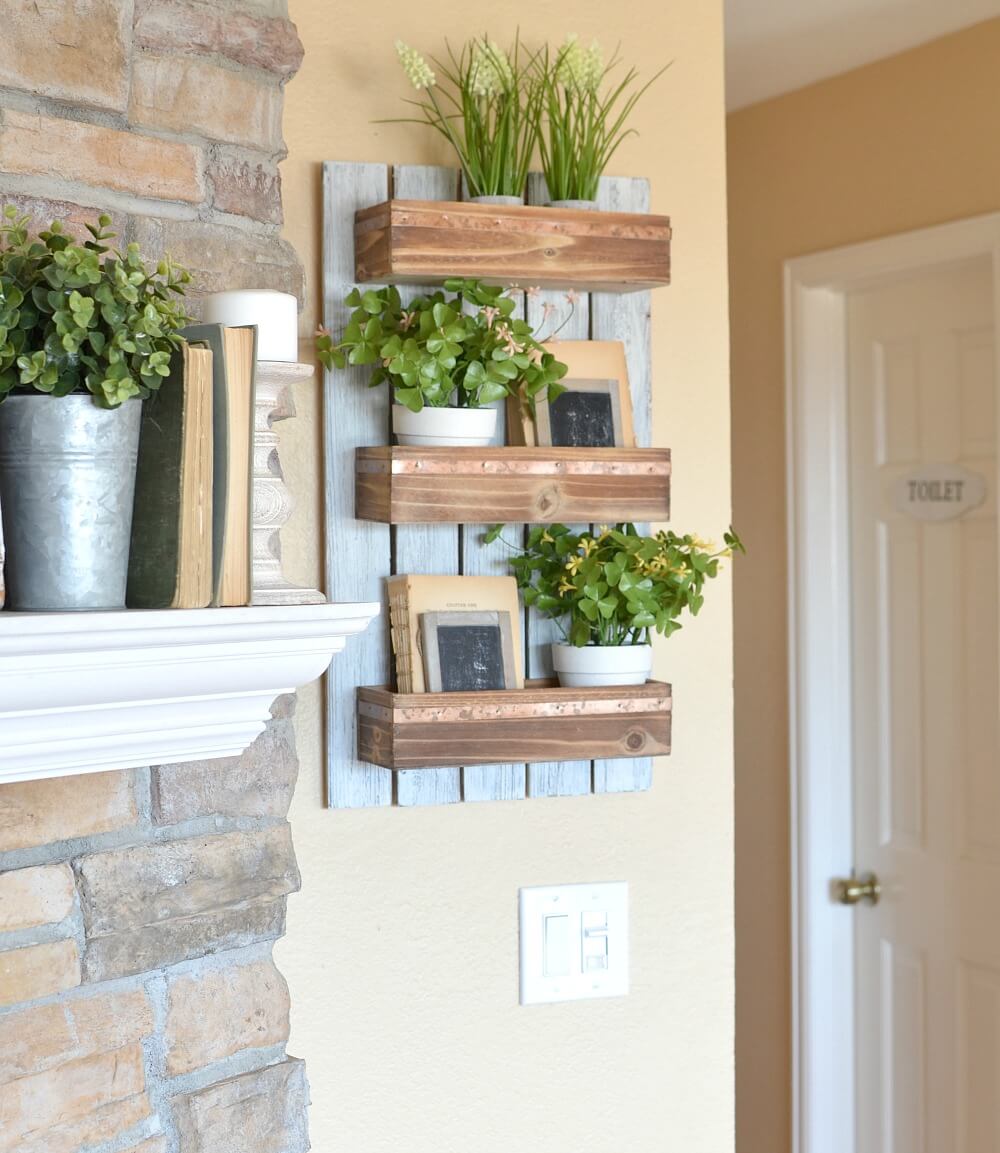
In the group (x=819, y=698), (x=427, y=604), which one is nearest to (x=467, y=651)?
(x=427, y=604)

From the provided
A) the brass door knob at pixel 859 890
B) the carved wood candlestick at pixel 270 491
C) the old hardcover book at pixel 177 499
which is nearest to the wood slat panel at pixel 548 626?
the carved wood candlestick at pixel 270 491

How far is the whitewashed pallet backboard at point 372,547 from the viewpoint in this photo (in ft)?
4.61

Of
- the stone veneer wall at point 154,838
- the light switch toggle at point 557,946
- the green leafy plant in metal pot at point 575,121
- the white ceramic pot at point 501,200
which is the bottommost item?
the light switch toggle at point 557,946

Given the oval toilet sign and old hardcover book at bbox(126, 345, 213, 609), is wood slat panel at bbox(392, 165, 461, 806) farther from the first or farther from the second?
the oval toilet sign

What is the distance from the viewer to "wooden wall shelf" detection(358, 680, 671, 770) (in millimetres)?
1338

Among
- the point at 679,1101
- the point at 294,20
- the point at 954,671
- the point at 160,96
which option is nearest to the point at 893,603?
the point at 954,671

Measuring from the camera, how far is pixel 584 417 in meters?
1.45

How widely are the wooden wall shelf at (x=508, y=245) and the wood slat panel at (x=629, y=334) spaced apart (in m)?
0.08

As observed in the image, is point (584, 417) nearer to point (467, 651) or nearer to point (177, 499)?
point (467, 651)

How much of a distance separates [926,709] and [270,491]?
6.50ft

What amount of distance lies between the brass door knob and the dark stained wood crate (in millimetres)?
1628

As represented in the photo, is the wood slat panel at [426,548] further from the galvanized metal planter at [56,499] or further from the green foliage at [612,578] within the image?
the galvanized metal planter at [56,499]

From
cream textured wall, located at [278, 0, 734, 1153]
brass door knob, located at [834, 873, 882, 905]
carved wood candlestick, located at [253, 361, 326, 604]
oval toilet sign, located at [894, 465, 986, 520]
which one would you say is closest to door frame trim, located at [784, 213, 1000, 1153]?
brass door knob, located at [834, 873, 882, 905]

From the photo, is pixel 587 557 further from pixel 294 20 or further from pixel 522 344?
pixel 294 20
